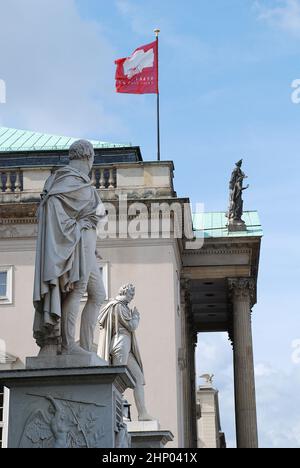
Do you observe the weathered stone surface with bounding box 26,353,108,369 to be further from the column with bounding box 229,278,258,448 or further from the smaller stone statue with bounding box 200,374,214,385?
the smaller stone statue with bounding box 200,374,214,385

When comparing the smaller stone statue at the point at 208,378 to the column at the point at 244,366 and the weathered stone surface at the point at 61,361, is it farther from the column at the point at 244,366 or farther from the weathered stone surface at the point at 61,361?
the weathered stone surface at the point at 61,361

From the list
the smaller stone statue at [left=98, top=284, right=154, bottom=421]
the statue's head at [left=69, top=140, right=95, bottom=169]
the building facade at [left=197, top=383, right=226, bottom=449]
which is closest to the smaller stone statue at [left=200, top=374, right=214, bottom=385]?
the building facade at [left=197, top=383, right=226, bottom=449]

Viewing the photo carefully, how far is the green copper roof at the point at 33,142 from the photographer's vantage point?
37.3 meters

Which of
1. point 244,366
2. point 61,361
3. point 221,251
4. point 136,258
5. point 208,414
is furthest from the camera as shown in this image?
point 208,414

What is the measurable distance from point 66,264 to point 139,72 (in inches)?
1012

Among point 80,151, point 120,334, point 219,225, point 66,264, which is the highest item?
point 219,225

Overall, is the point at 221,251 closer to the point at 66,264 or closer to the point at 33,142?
the point at 33,142

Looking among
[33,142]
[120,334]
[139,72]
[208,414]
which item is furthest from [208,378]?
[120,334]

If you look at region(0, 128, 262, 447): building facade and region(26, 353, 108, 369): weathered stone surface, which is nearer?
region(26, 353, 108, 369): weathered stone surface

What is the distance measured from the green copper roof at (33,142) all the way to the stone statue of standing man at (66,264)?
2518cm

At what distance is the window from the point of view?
31.2 meters

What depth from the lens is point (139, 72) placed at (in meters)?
35.4

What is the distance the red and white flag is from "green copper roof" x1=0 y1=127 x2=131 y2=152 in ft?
7.76
